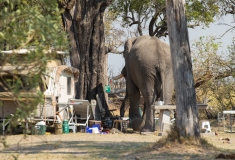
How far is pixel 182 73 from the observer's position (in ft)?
41.2

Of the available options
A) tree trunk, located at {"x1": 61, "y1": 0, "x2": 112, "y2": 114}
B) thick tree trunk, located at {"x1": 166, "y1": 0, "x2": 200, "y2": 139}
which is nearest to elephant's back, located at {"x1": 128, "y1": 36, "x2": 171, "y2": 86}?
tree trunk, located at {"x1": 61, "y1": 0, "x2": 112, "y2": 114}

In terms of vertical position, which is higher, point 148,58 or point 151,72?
point 148,58

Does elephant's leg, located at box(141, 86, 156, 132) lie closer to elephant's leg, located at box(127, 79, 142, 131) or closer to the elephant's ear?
elephant's leg, located at box(127, 79, 142, 131)

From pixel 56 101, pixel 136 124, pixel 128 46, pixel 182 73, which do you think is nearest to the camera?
pixel 182 73

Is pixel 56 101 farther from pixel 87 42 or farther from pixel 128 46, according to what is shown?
pixel 87 42

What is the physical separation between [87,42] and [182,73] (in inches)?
475

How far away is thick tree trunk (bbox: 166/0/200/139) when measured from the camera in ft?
41.0

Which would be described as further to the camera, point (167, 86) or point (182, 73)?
point (167, 86)

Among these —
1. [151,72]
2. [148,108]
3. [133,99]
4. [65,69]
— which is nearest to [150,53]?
[151,72]

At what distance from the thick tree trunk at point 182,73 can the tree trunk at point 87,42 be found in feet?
37.4

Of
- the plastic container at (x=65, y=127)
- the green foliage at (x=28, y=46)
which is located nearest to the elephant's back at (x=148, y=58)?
the plastic container at (x=65, y=127)

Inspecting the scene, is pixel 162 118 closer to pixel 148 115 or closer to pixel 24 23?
pixel 148 115

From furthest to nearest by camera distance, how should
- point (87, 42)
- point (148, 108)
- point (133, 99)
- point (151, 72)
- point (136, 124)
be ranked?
point (87, 42) < point (133, 99) < point (136, 124) < point (151, 72) < point (148, 108)

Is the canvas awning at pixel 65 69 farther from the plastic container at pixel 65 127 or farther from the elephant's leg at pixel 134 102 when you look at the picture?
the elephant's leg at pixel 134 102
